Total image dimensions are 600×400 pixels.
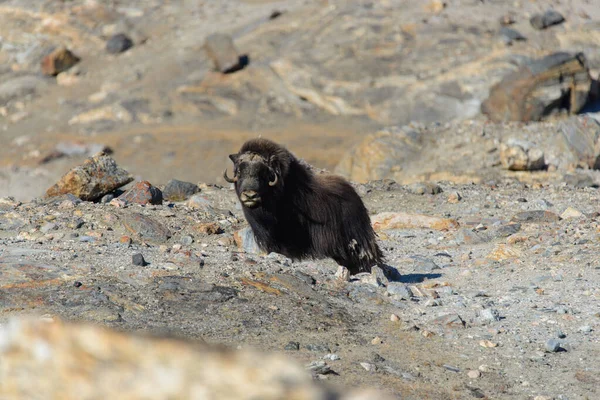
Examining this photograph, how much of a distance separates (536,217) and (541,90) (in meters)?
11.6

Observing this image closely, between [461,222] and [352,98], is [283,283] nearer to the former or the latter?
[461,222]

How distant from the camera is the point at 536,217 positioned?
11.7 m

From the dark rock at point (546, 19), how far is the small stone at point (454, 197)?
61.1 feet

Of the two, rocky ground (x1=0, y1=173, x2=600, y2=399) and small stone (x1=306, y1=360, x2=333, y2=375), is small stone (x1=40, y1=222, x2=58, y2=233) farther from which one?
small stone (x1=306, y1=360, x2=333, y2=375)

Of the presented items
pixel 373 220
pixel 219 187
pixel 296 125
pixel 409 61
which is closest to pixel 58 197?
pixel 219 187

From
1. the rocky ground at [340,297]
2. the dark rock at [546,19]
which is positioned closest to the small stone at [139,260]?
the rocky ground at [340,297]

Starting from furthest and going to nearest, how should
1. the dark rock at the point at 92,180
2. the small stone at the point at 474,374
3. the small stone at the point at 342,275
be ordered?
the dark rock at the point at 92,180
the small stone at the point at 342,275
the small stone at the point at 474,374

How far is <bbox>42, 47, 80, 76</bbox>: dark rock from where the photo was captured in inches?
1262

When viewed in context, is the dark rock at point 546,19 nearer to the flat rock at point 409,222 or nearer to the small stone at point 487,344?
the flat rock at point 409,222

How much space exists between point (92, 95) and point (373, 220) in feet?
66.0

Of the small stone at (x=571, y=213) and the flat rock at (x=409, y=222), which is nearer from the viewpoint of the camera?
the flat rock at (x=409, y=222)

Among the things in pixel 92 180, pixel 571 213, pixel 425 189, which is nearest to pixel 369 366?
pixel 92 180

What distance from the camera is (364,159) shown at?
18203 millimetres

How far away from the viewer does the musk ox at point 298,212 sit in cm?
850
